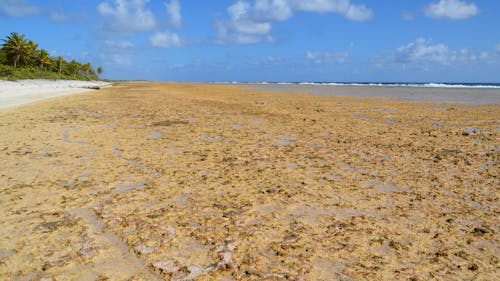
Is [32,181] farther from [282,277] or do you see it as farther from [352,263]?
[352,263]

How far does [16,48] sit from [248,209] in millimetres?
78891

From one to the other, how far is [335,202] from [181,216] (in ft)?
6.07

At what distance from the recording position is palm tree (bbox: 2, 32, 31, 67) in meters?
69.1

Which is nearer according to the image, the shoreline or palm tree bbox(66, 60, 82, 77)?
the shoreline

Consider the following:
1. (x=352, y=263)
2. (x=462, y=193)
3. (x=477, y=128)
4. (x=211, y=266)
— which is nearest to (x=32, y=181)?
(x=211, y=266)

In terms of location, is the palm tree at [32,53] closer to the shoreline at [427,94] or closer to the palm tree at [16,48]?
the palm tree at [16,48]

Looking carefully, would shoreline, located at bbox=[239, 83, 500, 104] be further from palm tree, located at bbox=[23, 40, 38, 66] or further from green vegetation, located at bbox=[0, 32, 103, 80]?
palm tree, located at bbox=[23, 40, 38, 66]

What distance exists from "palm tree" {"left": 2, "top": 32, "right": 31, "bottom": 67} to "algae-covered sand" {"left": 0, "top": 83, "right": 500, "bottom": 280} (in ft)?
238

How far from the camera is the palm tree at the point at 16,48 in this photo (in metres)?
69.1

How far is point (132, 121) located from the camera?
12641 mm

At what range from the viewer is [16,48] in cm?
6906

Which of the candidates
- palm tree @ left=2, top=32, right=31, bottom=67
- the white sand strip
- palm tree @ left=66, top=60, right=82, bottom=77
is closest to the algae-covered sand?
the white sand strip

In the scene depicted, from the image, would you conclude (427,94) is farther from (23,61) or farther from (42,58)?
(42,58)

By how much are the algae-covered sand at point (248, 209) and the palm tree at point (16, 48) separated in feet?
238
